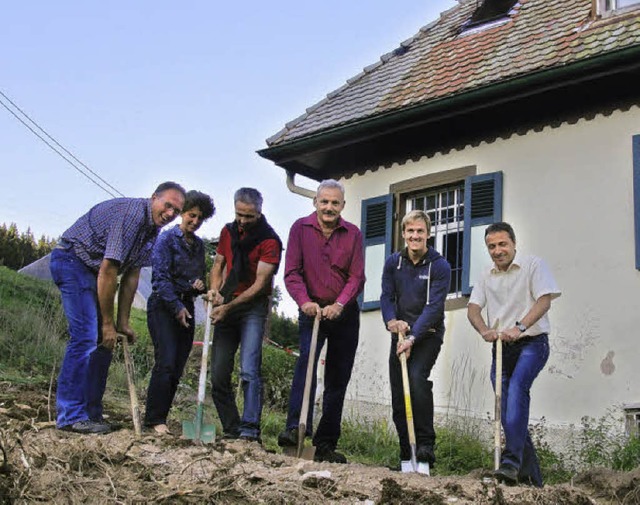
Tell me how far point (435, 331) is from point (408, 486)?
1502 mm

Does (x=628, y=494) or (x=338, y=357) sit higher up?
(x=338, y=357)

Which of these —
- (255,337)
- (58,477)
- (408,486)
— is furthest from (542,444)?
(58,477)

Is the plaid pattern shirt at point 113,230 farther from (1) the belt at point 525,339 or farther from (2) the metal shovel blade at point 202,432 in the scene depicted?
(1) the belt at point 525,339

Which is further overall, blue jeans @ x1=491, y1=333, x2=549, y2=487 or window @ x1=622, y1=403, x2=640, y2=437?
window @ x1=622, y1=403, x2=640, y2=437

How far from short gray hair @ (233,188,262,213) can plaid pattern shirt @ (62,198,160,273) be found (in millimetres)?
643

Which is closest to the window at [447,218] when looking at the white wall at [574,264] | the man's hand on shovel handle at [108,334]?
the white wall at [574,264]

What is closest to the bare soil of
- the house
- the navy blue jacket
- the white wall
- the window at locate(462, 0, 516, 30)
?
the navy blue jacket

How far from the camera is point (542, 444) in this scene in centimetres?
858

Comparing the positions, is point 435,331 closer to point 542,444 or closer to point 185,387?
point 542,444

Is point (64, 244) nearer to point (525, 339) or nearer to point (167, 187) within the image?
point (167, 187)

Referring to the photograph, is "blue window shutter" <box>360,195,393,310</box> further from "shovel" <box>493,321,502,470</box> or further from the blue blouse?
"shovel" <box>493,321,502,470</box>

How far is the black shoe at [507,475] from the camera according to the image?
5.30 m

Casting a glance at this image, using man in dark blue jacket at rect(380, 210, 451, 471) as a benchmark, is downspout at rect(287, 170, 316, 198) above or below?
above

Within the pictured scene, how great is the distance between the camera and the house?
28.7 ft
